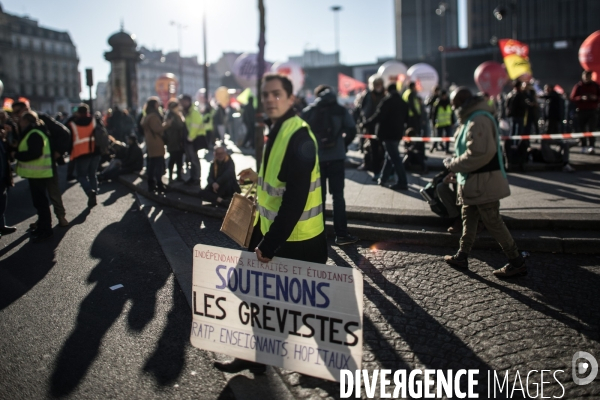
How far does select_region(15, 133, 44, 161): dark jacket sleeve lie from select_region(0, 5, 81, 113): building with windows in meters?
82.0

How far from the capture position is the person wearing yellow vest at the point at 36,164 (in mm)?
6754

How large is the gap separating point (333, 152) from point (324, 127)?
0.38 meters

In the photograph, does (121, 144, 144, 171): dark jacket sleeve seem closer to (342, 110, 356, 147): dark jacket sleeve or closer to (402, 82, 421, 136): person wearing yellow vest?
(402, 82, 421, 136): person wearing yellow vest

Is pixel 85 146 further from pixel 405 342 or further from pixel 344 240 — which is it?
pixel 405 342

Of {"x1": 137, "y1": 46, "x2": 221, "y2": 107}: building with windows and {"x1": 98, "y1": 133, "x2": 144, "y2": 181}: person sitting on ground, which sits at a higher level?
{"x1": 137, "y1": 46, "x2": 221, "y2": 107}: building with windows

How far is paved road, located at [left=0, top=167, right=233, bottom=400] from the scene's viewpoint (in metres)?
3.12

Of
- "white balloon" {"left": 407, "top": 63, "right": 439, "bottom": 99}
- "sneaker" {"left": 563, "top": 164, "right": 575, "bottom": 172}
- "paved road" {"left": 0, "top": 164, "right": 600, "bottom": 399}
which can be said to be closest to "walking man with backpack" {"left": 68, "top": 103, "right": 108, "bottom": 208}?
"paved road" {"left": 0, "top": 164, "right": 600, "bottom": 399}

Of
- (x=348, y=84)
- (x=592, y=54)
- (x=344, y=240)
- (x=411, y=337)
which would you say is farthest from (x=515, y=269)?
(x=348, y=84)

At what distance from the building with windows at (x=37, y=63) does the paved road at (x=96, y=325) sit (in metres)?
83.5

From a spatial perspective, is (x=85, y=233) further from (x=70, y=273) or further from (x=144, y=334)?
(x=144, y=334)

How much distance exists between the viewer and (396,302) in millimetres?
4227

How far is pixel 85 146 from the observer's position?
8734 mm

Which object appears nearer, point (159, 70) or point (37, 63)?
point (37, 63)

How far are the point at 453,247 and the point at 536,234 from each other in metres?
0.90
